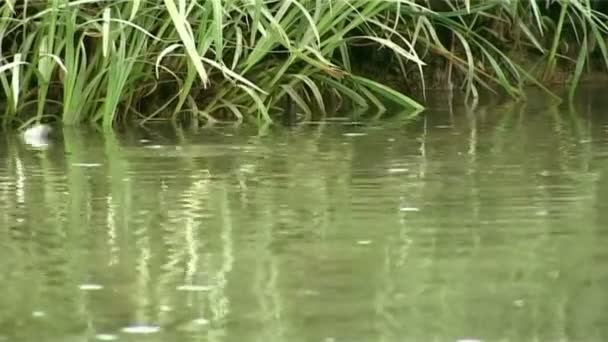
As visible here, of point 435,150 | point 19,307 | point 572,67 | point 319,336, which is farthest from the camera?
point 572,67

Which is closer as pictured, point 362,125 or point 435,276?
point 435,276

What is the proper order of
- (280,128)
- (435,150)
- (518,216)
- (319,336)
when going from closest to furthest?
(319,336) < (518,216) < (435,150) < (280,128)

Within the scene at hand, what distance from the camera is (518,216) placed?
56.0 inches

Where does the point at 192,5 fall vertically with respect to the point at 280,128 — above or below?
above

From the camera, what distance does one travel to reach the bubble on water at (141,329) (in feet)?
3.24

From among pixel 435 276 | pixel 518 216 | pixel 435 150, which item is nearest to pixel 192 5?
pixel 435 150

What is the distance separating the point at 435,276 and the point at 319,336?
0.68 ft

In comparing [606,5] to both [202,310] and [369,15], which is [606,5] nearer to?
[369,15]

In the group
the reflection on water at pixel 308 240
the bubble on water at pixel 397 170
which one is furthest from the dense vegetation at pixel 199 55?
the bubble on water at pixel 397 170

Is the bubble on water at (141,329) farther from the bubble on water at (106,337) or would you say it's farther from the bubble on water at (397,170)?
the bubble on water at (397,170)

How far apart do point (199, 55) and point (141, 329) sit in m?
1.45

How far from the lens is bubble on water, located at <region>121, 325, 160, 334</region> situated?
99cm

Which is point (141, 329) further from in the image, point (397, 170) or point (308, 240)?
point (397, 170)

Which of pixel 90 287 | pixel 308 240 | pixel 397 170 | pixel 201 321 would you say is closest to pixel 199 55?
pixel 397 170
